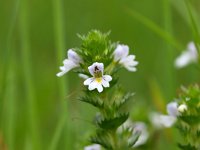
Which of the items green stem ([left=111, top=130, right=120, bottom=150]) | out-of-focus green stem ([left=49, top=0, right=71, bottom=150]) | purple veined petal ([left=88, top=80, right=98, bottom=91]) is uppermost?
out-of-focus green stem ([left=49, top=0, right=71, bottom=150])

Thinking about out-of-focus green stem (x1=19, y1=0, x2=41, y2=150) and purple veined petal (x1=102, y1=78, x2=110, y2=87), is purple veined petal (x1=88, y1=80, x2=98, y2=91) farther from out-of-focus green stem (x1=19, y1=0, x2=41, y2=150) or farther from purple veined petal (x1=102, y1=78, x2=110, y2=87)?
out-of-focus green stem (x1=19, y1=0, x2=41, y2=150)

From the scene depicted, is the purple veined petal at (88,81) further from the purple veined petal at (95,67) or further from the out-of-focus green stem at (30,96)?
the out-of-focus green stem at (30,96)

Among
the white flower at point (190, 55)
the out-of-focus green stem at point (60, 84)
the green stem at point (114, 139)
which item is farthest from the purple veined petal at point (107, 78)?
the white flower at point (190, 55)

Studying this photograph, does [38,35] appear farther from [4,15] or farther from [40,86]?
[40,86]

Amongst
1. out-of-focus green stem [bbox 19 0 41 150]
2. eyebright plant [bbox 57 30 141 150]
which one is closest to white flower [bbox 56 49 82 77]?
eyebright plant [bbox 57 30 141 150]

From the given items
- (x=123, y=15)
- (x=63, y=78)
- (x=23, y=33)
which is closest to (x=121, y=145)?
(x=63, y=78)

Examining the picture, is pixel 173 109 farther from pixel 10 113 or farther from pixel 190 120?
pixel 10 113
